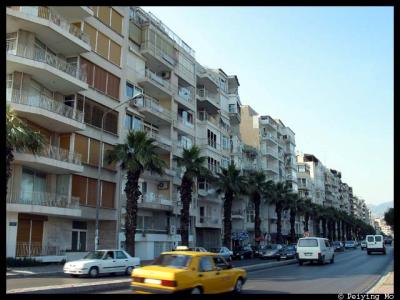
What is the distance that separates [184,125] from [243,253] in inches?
582

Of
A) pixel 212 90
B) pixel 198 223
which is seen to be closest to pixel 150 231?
pixel 198 223

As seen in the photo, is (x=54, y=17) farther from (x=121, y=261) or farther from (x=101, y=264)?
(x=101, y=264)

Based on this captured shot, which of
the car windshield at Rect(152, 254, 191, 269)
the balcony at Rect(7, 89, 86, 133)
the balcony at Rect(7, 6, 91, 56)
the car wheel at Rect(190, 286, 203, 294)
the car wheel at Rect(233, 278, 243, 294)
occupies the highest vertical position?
the balcony at Rect(7, 6, 91, 56)

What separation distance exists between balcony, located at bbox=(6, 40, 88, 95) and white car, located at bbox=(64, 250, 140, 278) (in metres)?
12.3

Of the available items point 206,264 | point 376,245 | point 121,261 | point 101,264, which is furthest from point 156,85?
point 206,264

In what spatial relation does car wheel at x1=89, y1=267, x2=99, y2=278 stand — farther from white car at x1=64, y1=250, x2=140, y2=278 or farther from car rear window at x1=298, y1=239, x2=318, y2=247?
car rear window at x1=298, y1=239, x2=318, y2=247

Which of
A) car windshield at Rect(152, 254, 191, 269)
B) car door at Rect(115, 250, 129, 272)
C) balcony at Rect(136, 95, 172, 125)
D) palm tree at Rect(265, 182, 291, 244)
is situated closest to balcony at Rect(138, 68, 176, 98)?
balcony at Rect(136, 95, 172, 125)

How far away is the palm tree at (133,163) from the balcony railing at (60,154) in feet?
7.98

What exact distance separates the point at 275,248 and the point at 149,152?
66.2ft

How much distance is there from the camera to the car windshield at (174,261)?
13266 millimetres

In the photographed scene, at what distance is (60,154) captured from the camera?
31656mm

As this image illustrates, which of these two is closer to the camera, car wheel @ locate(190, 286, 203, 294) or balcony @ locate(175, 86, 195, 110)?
car wheel @ locate(190, 286, 203, 294)

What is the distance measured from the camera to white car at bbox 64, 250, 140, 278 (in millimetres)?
22223

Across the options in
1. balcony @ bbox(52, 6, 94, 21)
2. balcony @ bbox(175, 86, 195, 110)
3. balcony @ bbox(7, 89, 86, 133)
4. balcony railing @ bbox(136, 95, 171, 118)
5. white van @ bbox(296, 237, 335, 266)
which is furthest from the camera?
balcony @ bbox(175, 86, 195, 110)
